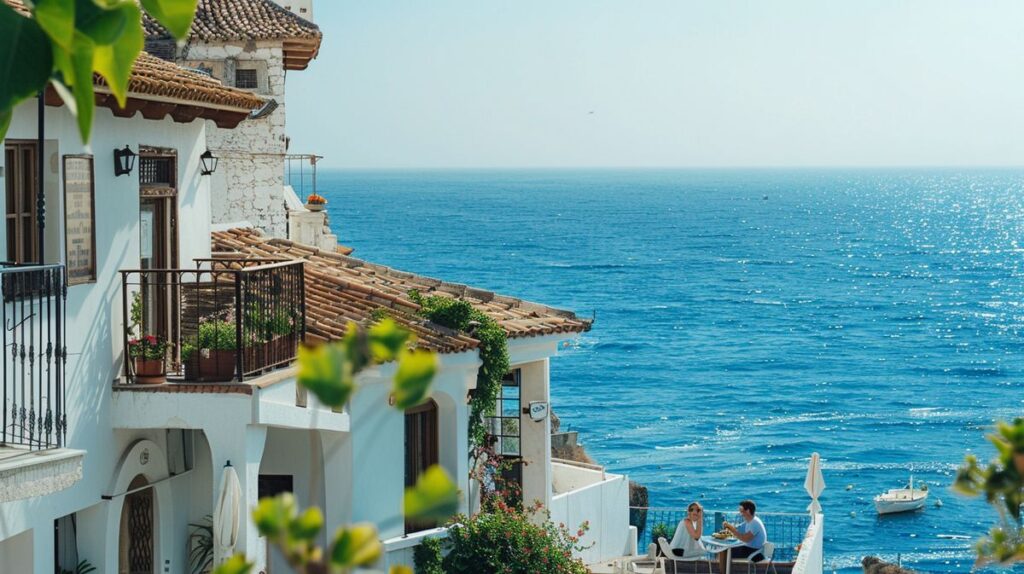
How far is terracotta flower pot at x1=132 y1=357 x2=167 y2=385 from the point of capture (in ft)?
43.8

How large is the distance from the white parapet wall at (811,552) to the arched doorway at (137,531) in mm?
8670

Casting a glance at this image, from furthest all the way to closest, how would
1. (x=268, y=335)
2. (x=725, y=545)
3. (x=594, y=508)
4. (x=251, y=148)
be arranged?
(x=251, y=148)
(x=594, y=508)
(x=725, y=545)
(x=268, y=335)

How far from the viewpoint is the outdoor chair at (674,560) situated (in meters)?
20.0

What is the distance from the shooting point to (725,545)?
1980 cm

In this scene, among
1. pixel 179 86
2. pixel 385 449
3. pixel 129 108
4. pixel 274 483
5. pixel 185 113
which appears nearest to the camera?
pixel 129 108

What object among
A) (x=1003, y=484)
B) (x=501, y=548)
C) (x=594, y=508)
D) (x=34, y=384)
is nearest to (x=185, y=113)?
(x=34, y=384)

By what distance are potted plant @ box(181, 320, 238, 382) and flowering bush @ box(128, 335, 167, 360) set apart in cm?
23

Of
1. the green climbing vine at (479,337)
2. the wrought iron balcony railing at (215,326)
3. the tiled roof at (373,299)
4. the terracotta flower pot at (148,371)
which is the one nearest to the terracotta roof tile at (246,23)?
the tiled roof at (373,299)

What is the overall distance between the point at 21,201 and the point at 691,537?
1088 centimetres

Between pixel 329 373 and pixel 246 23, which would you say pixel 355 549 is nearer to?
pixel 329 373

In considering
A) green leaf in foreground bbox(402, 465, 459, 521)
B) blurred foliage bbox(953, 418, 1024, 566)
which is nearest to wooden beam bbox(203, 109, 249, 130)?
blurred foliage bbox(953, 418, 1024, 566)

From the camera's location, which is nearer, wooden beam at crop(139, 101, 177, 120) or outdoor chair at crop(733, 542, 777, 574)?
wooden beam at crop(139, 101, 177, 120)

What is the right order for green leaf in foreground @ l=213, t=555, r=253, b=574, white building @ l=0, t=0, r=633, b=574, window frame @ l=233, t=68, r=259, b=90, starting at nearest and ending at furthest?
1. green leaf in foreground @ l=213, t=555, r=253, b=574
2. white building @ l=0, t=0, r=633, b=574
3. window frame @ l=233, t=68, r=259, b=90

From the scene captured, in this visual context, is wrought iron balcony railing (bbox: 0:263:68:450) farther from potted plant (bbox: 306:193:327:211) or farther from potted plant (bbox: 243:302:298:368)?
potted plant (bbox: 306:193:327:211)
